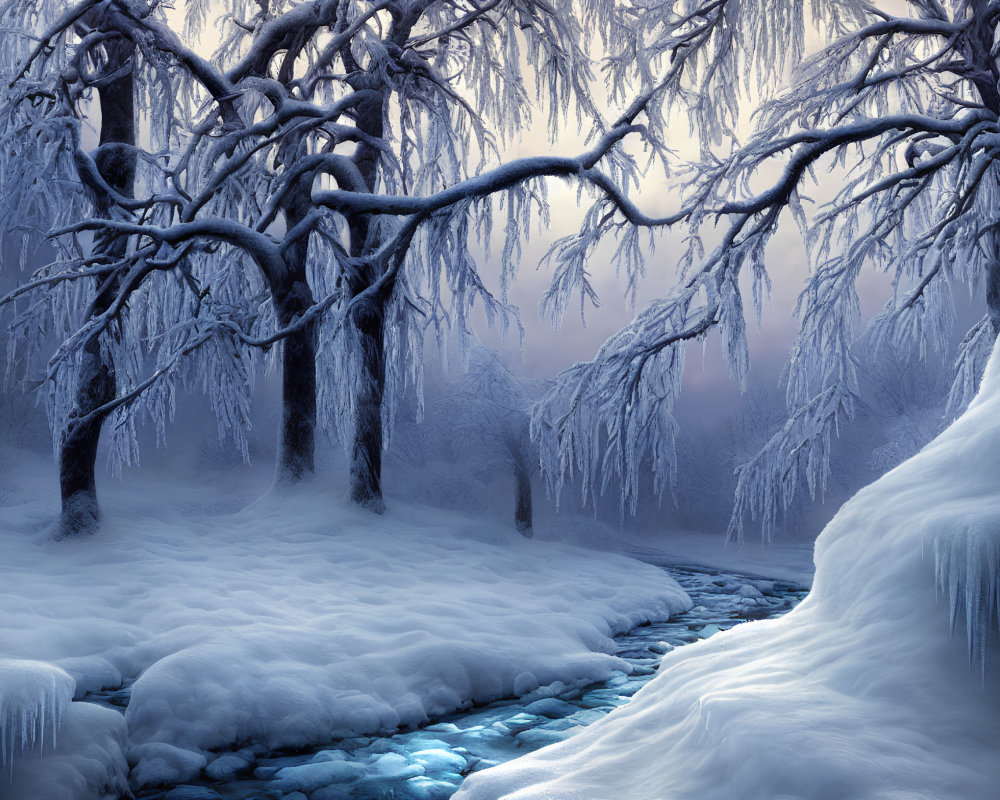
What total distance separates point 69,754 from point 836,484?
51.5 feet

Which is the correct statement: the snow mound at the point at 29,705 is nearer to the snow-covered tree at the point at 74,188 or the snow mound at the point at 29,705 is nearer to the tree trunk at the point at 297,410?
the snow-covered tree at the point at 74,188

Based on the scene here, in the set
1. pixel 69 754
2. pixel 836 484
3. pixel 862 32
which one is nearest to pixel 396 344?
pixel 69 754

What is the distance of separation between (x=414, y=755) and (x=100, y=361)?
5170 mm

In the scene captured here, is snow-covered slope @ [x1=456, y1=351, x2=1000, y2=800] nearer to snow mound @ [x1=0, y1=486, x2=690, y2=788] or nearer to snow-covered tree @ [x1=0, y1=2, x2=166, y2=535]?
snow mound @ [x1=0, y1=486, x2=690, y2=788]

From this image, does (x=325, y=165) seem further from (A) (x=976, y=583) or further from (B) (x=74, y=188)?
(A) (x=976, y=583)

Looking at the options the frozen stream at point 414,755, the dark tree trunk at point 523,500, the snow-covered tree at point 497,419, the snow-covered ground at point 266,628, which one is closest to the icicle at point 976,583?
the frozen stream at point 414,755

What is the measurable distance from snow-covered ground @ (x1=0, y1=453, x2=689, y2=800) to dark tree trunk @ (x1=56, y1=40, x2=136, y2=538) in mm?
317

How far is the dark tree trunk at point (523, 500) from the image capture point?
40.5ft

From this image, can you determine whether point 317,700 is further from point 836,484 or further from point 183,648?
point 836,484

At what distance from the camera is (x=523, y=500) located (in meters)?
12.4

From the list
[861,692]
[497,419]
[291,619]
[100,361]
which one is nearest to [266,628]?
[291,619]

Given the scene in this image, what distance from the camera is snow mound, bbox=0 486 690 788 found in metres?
3.39

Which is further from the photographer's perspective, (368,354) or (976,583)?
(368,354)

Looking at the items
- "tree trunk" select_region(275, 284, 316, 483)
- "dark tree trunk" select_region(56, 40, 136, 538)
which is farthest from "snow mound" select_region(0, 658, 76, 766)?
"tree trunk" select_region(275, 284, 316, 483)
